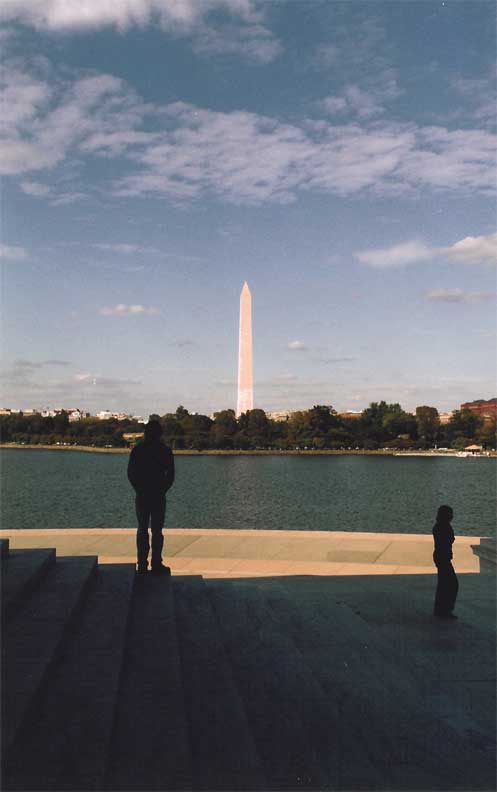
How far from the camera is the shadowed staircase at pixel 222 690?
361 centimetres

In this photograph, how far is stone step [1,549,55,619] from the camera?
5406mm

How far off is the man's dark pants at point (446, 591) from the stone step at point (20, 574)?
4603mm

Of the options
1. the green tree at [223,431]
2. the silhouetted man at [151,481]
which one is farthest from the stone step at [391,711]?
the green tree at [223,431]

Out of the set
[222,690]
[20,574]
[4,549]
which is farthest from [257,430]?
[222,690]

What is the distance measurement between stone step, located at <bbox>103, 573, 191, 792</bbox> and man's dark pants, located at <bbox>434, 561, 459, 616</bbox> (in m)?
3.49

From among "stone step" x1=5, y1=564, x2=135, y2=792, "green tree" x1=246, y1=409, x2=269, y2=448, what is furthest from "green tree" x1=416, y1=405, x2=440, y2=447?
"stone step" x1=5, y1=564, x2=135, y2=792

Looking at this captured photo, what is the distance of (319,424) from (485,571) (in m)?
134

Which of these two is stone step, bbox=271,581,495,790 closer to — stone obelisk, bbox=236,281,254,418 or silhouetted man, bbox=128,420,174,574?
silhouetted man, bbox=128,420,174,574

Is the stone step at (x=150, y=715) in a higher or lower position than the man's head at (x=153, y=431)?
lower

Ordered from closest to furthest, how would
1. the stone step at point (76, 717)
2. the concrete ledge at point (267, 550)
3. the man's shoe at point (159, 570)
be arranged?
the stone step at point (76, 717), the man's shoe at point (159, 570), the concrete ledge at point (267, 550)

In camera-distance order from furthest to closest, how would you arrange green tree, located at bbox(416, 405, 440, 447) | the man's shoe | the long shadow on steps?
1. green tree, located at bbox(416, 405, 440, 447)
2. the man's shoe
3. the long shadow on steps

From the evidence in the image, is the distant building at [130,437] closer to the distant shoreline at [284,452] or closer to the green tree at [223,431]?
the distant shoreline at [284,452]

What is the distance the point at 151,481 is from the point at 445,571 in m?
3.74

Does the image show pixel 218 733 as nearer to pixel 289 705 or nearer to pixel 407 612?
pixel 289 705
